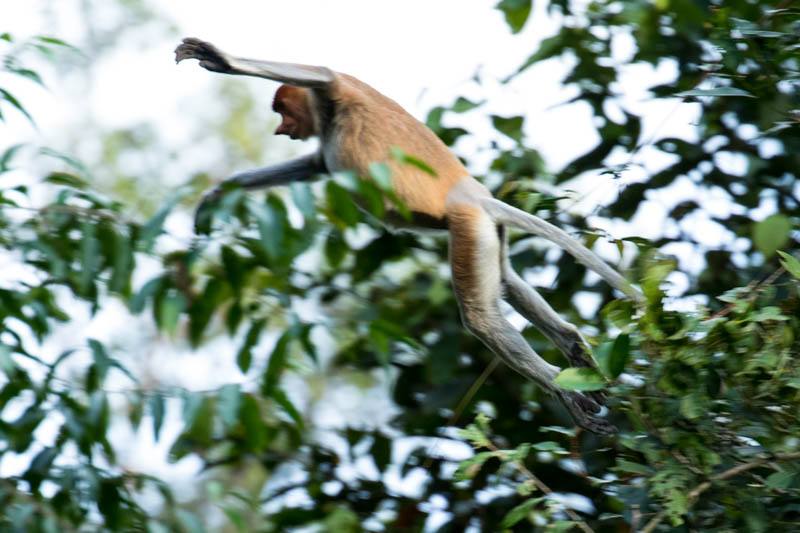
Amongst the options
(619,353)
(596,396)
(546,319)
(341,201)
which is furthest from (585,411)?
(341,201)

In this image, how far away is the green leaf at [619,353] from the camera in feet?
6.21

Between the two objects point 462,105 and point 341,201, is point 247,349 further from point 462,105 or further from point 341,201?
point 462,105

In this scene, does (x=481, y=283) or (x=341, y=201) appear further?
(x=481, y=283)

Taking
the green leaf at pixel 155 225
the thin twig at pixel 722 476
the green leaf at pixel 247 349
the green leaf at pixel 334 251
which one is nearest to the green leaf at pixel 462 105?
the green leaf at pixel 334 251

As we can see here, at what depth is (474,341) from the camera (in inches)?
146

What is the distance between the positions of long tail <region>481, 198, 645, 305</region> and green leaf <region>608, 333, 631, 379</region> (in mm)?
467

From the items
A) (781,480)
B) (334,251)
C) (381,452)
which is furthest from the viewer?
(381,452)

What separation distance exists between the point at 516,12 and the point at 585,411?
1.46m

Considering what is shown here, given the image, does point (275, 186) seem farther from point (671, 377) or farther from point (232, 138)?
point (232, 138)

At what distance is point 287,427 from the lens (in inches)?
151

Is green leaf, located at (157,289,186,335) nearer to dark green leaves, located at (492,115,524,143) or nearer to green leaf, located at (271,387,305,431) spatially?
green leaf, located at (271,387,305,431)

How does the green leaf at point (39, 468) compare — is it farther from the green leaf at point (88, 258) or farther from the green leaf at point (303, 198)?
the green leaf at point (303, 198)

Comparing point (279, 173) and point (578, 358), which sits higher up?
point (279, 173)

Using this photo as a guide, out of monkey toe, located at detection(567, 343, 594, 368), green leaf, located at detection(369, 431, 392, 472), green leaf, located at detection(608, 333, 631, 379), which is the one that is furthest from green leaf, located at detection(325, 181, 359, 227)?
green leaf, located at detection(369, 431, 392, 472)
